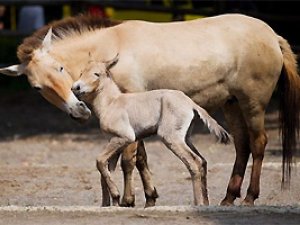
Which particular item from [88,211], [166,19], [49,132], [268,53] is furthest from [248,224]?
[166,19]

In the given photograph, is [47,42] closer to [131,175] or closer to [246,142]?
[131,175]

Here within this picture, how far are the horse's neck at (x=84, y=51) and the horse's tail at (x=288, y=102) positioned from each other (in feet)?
5.45

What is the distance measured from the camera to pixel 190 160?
7441mm

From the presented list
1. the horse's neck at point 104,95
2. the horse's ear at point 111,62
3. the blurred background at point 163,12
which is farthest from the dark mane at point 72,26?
the blurred background at point 163,12

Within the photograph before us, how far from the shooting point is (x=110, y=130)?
25.0 feet

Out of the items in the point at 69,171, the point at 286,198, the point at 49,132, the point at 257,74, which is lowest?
the point at 49,132

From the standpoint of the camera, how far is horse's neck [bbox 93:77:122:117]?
25.6 ft

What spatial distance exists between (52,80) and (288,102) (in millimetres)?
2250

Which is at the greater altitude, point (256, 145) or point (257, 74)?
point (257, 74)

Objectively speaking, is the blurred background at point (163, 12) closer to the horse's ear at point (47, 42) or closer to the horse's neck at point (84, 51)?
the horse's neck at point (84, 51)

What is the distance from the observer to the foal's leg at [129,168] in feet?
26.5

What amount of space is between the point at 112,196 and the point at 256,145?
1751mm

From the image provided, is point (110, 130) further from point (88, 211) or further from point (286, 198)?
point (286, 198)

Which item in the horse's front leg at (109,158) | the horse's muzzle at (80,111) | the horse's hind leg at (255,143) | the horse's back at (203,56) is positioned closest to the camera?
the horse's front leg at (109,158)
